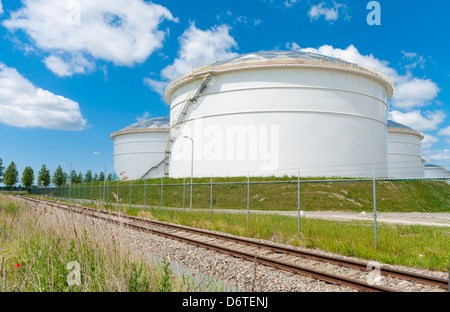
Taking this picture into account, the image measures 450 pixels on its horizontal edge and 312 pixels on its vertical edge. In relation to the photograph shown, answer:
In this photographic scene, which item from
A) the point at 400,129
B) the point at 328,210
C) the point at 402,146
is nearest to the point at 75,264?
the point at 328,210

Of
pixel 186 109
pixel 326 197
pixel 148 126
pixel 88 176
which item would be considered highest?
pixel 148 126

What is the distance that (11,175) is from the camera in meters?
86.9

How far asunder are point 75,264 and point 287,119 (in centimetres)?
2674

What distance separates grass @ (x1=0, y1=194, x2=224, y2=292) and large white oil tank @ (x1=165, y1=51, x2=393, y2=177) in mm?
22982

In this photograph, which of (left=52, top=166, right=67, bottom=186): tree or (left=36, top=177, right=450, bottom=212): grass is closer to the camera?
(left=36, top=177, right=450, bottom=212): grass

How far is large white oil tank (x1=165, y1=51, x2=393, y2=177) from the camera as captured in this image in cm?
2878

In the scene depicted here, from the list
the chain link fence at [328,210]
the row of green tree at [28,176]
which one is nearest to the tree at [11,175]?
the row of green tree at [28,176]

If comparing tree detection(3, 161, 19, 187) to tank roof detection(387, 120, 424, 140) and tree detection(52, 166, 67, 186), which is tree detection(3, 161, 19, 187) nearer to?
tree detection(52, 166, 67, 186)

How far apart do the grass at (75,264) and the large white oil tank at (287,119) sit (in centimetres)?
2298

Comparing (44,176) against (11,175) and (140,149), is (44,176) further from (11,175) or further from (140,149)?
(140,149)

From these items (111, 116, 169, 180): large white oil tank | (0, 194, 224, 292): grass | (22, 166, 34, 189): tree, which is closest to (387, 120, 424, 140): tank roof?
(111, 116, 169, 180): large white oil tank

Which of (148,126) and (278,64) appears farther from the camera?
(148,126)

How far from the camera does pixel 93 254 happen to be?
494cm
